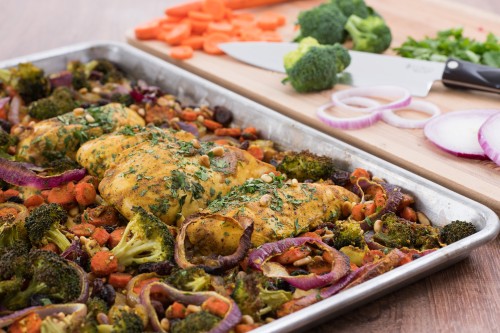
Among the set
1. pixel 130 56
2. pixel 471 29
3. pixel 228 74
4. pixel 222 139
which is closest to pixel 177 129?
pixel 222 139

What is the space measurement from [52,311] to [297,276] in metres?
1.02

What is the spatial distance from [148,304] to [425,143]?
2.26 m

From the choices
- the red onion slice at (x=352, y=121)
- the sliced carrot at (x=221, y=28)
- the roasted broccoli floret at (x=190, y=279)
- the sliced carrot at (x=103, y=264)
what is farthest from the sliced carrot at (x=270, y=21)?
the roasted broccoli floret at (x=190, y=279)

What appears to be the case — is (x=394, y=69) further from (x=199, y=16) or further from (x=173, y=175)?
(x=173, y=175)

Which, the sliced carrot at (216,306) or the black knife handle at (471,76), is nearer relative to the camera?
the sliced carrot at (216,306)

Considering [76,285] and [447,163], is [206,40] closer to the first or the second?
[447,163]

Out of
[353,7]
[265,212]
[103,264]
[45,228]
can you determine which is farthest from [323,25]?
[103,264]

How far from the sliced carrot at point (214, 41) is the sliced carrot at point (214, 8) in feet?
1.01

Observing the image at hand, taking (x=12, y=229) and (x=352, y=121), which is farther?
(x=352, y=121)

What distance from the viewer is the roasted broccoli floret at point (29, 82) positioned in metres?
5.62

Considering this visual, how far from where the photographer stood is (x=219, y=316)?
10.3ft

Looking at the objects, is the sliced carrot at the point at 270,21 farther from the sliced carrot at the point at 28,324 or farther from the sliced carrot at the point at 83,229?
the sliced carrot at the point at 28,324

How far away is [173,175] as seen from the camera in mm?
4004

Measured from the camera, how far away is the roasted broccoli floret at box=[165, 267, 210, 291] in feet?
10.9
